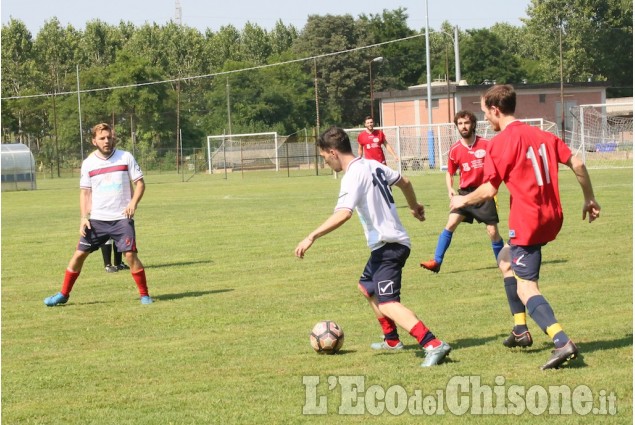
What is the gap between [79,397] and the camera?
682 centimetres

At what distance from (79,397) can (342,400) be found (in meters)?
1.78

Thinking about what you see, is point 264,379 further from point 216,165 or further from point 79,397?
point 216,165

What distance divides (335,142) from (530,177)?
1429 mm

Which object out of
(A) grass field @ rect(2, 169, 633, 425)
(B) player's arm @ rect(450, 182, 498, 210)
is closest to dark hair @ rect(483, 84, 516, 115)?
(B) player's arm @ rect(450, 182, 498, 210)

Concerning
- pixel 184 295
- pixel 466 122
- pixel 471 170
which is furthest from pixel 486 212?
pixel 184 295

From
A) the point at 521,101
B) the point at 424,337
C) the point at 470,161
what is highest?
the point at 521,101

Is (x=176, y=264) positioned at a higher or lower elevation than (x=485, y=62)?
lower

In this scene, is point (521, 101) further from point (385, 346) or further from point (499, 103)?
point (499, 103)

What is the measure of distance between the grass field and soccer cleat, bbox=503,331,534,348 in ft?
0.31

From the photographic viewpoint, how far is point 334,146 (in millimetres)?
7539

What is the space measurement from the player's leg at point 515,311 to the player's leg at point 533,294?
426mm

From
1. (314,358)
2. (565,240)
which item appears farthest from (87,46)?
(314,358)

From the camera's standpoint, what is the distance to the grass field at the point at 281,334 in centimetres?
640

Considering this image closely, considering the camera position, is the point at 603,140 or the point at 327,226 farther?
the point at 603,140
